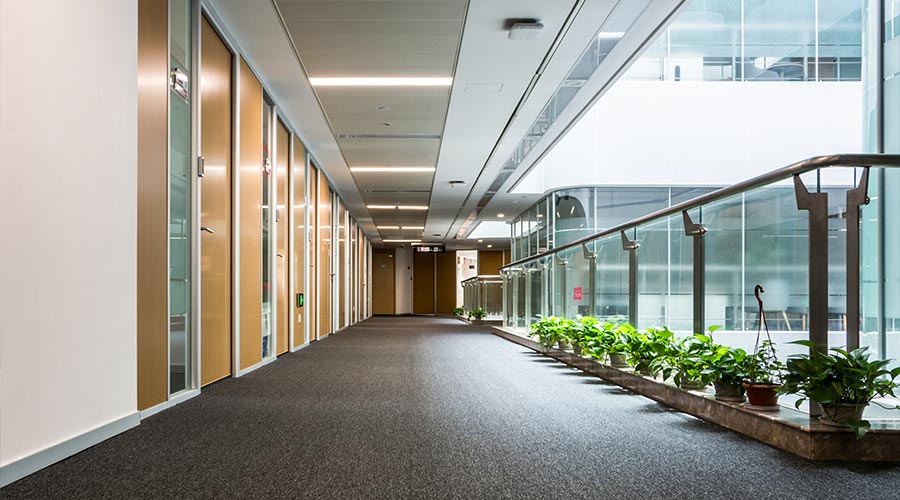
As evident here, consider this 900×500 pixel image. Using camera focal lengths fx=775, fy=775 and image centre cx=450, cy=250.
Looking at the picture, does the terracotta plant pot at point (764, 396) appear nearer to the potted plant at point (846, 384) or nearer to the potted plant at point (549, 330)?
the potted plant at point (846, 384)

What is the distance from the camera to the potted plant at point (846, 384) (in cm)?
299

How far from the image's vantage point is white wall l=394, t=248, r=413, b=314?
33.8 m

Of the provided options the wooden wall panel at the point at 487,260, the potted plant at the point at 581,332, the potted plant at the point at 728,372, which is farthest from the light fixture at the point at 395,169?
the wooden wall panel at the point at 487,260

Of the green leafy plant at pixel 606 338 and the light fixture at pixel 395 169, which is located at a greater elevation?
the light fixture at pixel 395 169

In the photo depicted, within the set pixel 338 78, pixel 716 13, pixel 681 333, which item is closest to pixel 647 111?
pixel 716 13

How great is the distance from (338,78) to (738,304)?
15.1 ft

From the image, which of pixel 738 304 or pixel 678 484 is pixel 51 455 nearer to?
pixel 678 484

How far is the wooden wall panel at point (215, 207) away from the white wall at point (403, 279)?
90.4ft

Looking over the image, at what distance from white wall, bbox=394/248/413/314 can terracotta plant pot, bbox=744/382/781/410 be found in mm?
30316

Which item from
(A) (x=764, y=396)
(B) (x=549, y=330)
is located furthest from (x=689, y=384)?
(B) (x=549, y=330)

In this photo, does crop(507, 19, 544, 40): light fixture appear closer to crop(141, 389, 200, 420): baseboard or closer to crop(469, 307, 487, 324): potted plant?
crop(141, 389, 200, 420): baseboard

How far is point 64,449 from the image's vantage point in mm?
3055

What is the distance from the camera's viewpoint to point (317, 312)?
38.7ft

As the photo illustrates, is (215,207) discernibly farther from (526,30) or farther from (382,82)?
(526,30)
